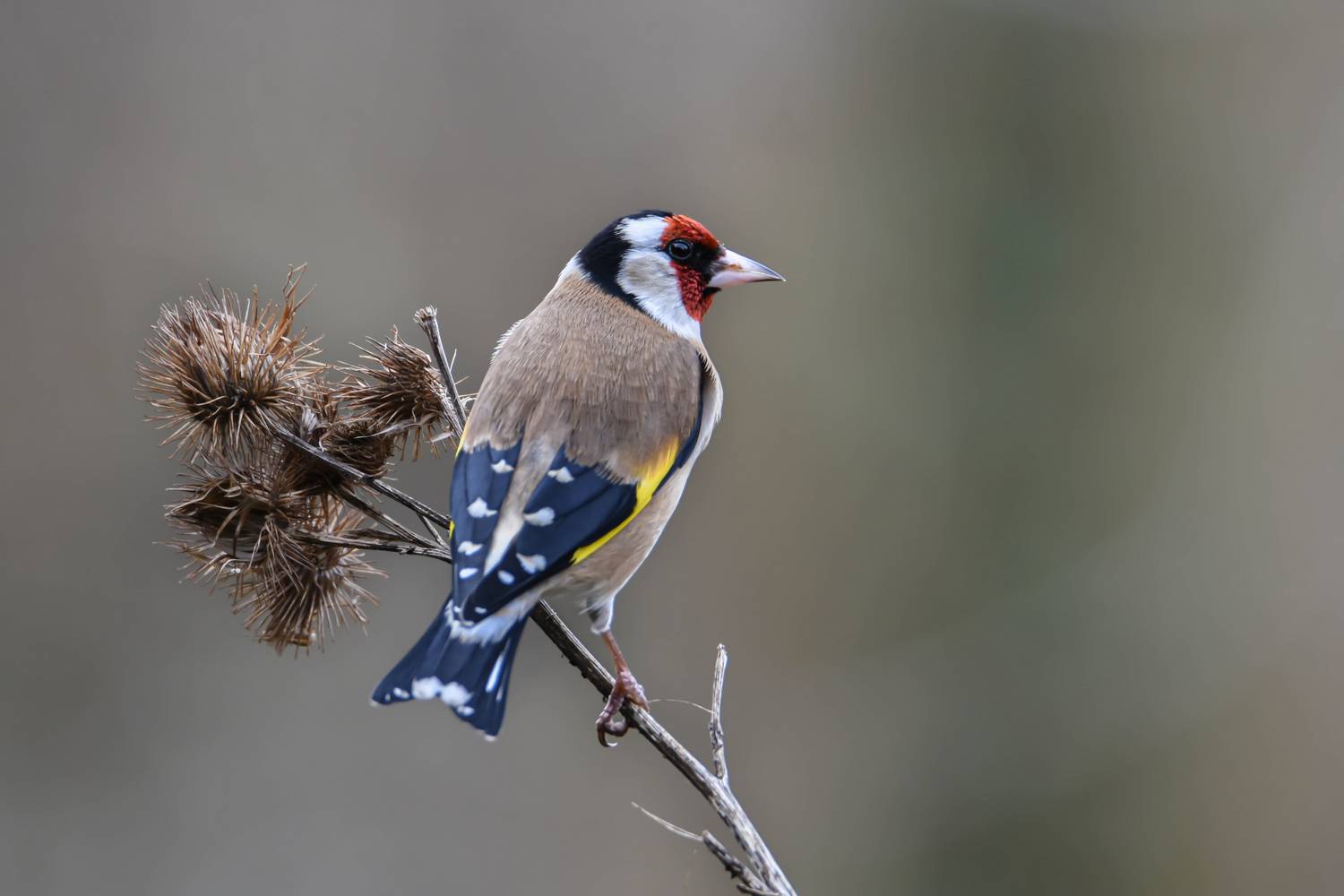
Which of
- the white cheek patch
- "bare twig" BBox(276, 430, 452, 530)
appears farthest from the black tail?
the white cheek patch

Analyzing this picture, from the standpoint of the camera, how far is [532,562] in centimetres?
188

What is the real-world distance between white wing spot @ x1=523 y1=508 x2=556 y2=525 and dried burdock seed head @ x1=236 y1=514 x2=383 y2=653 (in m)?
0.31

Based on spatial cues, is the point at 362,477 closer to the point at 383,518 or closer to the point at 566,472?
the point at 383,518

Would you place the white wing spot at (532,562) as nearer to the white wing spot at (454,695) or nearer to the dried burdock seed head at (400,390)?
the white wing spot at (454,695)

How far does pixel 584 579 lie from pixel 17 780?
340cm

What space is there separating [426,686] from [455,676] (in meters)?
0.05

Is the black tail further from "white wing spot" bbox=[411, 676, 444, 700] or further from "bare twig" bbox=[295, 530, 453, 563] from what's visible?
"bare twig" bbox=[295, 530, 453, 563]

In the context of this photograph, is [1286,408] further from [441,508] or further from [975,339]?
[441,508]

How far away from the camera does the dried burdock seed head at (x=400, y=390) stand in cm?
213

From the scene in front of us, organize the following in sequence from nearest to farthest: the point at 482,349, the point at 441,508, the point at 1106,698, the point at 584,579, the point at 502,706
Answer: the point at 502,706
the point at 584,579
the point at 441,508
the point at 482,349
the point at 1106,698

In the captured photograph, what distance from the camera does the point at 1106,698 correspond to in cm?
563

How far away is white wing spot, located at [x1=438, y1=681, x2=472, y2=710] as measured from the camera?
174 centimetres

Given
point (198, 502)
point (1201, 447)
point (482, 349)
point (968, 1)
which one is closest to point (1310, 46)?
point (968, 1)

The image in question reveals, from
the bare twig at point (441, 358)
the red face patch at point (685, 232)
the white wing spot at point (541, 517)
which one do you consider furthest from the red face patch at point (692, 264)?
the white wing spot at point (541, 517)
